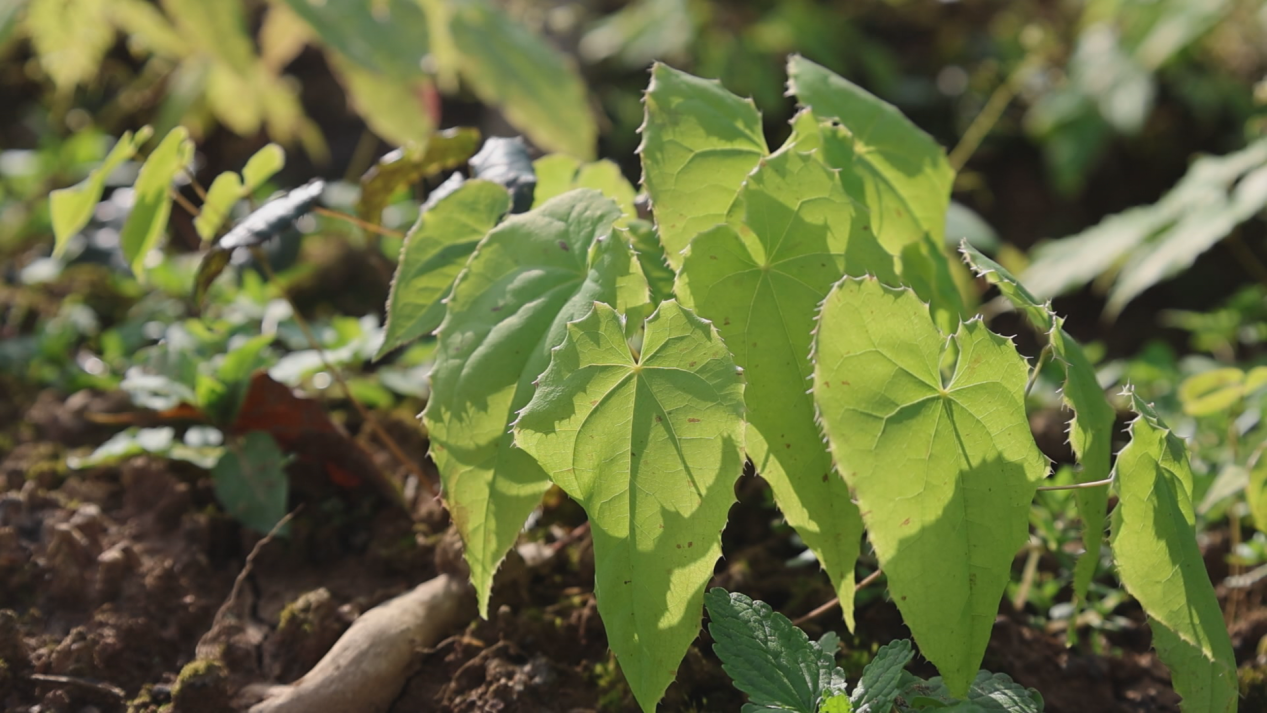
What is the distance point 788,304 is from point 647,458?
0.25m

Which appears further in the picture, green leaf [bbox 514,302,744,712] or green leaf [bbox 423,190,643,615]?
green leaf [bbox 423,190,643,615]

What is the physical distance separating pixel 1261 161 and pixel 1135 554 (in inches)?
66.8

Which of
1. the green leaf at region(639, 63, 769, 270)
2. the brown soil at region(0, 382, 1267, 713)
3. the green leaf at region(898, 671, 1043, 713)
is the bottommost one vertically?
the brown soil at region(0, 382, 1267, 713)

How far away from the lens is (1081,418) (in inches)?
38.3

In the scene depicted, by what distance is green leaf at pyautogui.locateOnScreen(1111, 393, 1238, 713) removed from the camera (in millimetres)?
924

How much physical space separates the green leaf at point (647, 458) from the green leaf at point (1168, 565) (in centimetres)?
40

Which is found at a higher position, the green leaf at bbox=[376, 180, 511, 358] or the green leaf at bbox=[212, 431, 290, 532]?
the green leaf at bbox=[376, 180, 511, 358]

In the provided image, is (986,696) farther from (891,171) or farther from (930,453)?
(891,171)

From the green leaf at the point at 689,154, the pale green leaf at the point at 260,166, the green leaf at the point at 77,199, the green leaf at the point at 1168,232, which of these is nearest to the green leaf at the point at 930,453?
the green leaf at the point at 689,154

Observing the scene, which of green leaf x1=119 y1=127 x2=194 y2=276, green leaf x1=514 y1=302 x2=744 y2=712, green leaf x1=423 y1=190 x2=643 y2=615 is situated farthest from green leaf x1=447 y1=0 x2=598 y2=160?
green leaf x1=514 y1=302 x2=744 y2=712

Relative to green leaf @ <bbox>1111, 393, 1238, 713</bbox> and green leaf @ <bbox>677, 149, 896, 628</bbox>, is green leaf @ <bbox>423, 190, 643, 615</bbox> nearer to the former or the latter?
green leaf @ <bbox>677, 149, 896, 628</bbox>

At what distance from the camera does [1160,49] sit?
10.3ft

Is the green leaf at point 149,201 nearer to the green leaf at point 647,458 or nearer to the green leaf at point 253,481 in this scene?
the green leaf at point 253,481

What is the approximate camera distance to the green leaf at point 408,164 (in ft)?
4.65
